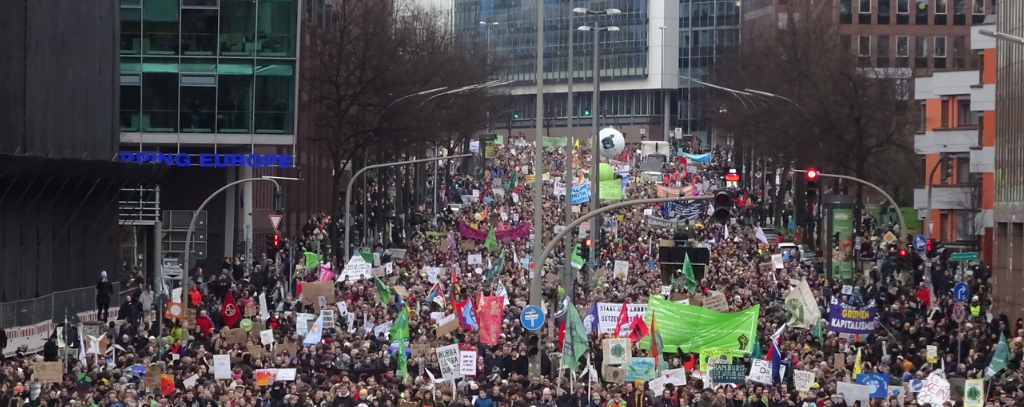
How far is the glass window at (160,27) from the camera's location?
191 feet

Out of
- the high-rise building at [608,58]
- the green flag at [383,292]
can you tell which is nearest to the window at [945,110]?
the green flag at [383,292]

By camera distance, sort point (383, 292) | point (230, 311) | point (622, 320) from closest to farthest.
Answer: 1. point (622, 320)
2. point (230, 311)
3. point (383, 292)

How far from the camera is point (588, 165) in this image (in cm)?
10731

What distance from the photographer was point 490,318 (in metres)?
32.5

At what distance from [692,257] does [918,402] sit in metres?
23.1

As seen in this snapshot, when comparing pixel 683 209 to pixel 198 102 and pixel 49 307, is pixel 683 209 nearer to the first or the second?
pixel 198 102

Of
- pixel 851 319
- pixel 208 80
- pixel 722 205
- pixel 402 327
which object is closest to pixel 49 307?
pixel 402 327

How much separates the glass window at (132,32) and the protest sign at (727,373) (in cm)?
3399

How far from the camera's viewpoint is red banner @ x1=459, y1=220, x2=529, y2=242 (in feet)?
187

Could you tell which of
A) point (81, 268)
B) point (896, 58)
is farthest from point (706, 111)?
point (81, 268)

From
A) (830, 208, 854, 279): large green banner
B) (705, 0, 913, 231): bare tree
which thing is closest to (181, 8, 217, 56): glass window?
(705, 0, 913, 231): bare tree

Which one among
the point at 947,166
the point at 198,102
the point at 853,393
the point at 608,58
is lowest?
the point at 853,393

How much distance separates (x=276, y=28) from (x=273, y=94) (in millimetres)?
1958

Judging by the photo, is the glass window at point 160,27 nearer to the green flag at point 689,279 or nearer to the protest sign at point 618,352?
the green flag at point 689,279
